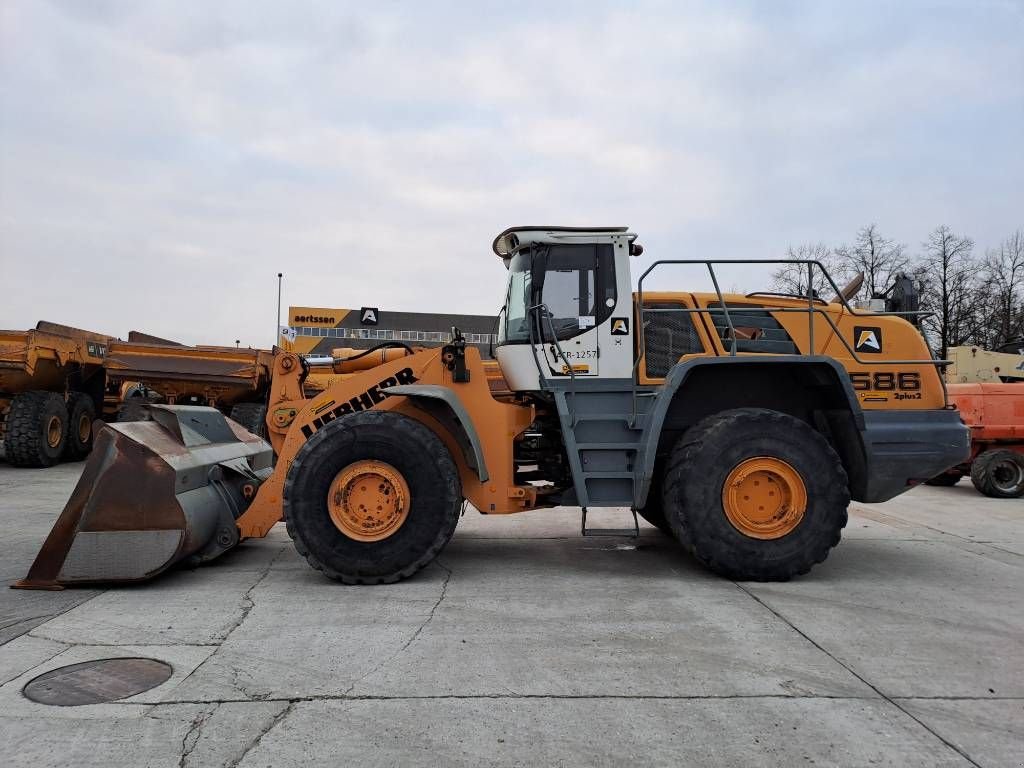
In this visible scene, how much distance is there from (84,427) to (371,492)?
470 inches

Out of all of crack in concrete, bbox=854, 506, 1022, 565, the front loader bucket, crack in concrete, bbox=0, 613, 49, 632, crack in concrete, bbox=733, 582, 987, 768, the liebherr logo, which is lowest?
crack in concrete, bbox=854, 506, 1022, 565

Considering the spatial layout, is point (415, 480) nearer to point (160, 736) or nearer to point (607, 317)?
point (607, 317)

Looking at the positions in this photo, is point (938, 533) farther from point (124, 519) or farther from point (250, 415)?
point (250, 415)

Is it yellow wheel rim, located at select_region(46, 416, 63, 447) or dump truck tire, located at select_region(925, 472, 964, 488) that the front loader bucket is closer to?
yellow wheel rim, located at select_region(46, 416, 63, 447)

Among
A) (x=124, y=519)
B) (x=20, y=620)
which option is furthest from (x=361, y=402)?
(x=20, y=620)

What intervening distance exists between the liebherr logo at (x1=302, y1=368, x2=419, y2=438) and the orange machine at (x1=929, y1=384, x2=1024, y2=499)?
9392 mm

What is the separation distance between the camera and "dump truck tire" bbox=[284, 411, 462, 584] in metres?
4.88

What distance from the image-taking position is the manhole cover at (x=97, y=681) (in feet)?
9.91

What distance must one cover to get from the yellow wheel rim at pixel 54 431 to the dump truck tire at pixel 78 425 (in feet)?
1.47

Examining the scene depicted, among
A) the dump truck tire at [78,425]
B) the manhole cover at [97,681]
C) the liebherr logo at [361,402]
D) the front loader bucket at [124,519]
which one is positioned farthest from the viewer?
the dump truck tire at [78,425]

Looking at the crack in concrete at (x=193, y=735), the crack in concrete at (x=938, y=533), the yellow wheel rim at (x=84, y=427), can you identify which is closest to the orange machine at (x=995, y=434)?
the crack in concrete at (x=938, y=533)

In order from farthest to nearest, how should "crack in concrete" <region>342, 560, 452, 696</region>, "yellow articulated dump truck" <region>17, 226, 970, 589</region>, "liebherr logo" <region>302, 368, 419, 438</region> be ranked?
"liebherr logo" <region>302, 368, 419, 438</region> → "yellow articulated dump truck" <region>17, 226, 970, 589</region> → "crack in concrete" <region>342, 560, 452, 696</region>

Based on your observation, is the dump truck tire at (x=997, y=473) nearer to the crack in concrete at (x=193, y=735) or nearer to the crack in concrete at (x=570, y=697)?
the crack in concrete at (x=570, y=697)

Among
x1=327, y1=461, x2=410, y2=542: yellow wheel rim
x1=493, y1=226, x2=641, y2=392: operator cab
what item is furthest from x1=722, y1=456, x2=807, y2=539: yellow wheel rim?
x1=327, y1=461, x2=410, y2=542: yellow wheel rim
